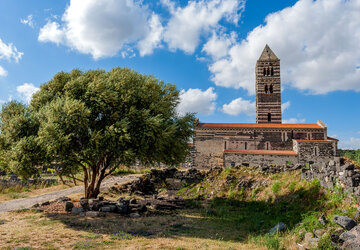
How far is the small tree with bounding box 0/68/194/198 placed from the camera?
11477 millimetres

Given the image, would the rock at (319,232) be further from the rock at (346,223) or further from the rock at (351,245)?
the rock at (351,245)

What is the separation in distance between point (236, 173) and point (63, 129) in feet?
47.5

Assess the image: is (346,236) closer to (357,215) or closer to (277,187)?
(357,215)

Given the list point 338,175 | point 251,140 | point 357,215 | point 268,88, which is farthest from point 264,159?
point 357,215

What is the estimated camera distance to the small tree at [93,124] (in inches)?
452

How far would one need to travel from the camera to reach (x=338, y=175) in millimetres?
9883

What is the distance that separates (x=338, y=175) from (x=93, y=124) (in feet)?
40.8

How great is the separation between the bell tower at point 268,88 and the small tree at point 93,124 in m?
40.9

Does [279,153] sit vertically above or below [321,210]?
above

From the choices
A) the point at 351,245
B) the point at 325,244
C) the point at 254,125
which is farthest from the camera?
the point at 254,125

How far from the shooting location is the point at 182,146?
47.4 feet

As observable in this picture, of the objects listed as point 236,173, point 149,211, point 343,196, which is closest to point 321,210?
point 343,196

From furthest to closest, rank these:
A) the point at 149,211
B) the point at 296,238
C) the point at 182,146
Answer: the point at 182,146, the point at 149,211, the point at 296,238

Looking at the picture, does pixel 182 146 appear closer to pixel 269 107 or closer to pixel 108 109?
pixel 108 109
